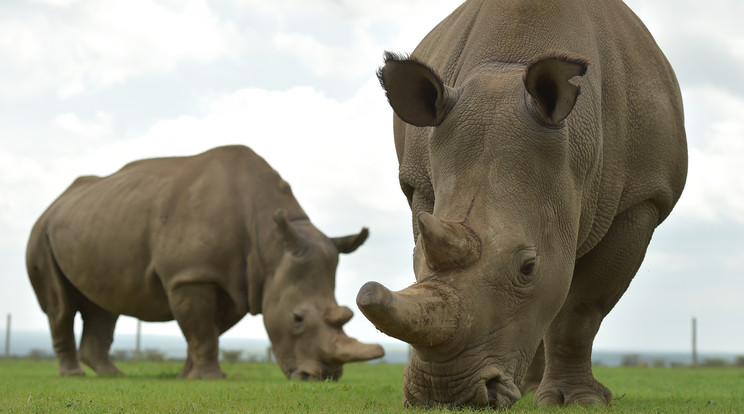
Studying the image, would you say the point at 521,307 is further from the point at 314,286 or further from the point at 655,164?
the point at 314,286

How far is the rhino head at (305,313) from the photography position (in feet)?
36.9

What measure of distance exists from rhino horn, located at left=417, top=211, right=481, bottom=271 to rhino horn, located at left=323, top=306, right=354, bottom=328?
22.2ft

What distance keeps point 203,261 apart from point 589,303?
20.1 ft

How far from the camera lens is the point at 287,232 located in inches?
454

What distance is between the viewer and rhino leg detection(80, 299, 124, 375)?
43.2 ft

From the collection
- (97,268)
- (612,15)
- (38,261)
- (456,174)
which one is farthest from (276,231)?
(456,174)

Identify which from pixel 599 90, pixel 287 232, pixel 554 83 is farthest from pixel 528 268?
pixel 287 232

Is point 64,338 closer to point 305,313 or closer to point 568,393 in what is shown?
point 305,313

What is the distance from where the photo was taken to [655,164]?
6488 millimetres

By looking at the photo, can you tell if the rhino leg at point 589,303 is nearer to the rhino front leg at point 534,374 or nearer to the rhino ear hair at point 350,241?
the rhino front leg at point 534,374

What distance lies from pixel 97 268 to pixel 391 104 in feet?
26.6

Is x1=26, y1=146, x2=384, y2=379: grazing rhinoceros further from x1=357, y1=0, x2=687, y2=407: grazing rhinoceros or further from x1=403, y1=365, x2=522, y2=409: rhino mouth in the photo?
x1=403, y1=365, x2=522, y2=409: rhino mouth

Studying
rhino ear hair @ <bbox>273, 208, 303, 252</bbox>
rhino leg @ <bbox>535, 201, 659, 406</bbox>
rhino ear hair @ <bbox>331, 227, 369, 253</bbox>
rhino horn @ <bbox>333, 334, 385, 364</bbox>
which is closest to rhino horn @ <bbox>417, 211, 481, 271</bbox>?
rhino leg @ <bbox>535, 201, 659, 406</bbox>

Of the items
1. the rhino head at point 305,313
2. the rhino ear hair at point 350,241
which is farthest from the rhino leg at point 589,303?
the rhino ear hair at point 350,241
